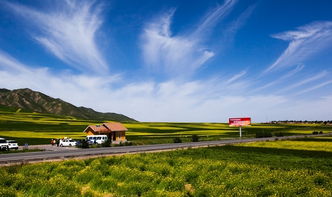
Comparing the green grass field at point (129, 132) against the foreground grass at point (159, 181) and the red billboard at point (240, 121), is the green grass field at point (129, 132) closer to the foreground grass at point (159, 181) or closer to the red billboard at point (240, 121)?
the red billboard at point (240, 121)

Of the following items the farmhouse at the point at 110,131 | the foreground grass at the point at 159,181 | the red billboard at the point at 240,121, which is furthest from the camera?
the red billboard at the point at 240,121

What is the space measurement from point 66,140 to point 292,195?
4939 cm

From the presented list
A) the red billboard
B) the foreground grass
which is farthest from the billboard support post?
the foreground grass

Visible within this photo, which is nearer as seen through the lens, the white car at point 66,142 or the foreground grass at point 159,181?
the foreground grass at point 159,181

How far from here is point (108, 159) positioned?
29.1 metres

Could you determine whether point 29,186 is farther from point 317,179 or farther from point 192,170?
point 317,179

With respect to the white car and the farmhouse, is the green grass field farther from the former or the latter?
the white car

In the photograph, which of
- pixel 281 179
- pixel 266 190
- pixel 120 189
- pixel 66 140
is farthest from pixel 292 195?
pixel 66 140

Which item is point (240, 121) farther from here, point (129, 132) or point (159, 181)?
point (159, 181)

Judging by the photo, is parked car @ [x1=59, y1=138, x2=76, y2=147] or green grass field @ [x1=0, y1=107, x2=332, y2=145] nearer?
parked car @ [x1=59, y1=138, x2=76, y2=147]

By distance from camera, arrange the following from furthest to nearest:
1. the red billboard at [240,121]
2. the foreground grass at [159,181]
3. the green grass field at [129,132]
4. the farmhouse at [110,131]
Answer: the red billboard at [240,121], the green grass field at [129,132], the farmhouse at [110,131], the foreground grass at [159,181]

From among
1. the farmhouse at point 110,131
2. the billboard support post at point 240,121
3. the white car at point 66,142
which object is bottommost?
the white car at point 66,142

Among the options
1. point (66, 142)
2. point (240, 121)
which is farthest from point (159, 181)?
point (240, 121)

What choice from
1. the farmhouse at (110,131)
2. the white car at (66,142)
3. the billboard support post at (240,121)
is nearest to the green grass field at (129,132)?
the farmhouse at (110,131)
